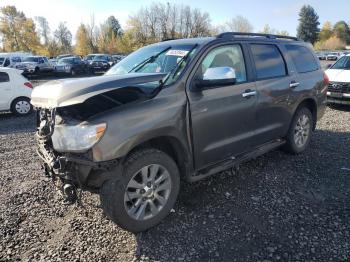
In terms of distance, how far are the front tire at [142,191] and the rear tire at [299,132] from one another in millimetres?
2623

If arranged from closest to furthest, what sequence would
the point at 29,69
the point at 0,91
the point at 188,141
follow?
the point at 188,141
the point at 0,91
the point at 29,69

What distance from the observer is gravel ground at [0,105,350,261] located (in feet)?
10.5

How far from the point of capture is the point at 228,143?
4.18m

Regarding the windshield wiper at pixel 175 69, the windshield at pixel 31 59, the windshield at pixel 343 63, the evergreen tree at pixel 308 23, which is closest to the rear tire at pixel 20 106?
the windshield wiper at pixel 175 69

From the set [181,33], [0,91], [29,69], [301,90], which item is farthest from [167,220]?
[181,33]

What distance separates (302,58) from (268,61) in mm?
1162

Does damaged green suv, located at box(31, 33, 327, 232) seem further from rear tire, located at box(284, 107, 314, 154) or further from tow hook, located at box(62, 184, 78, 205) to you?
rear tire, located at box(284, 107, 314, 154)

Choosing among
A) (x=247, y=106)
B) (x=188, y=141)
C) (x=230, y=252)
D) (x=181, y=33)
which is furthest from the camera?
(x=181, y=33)

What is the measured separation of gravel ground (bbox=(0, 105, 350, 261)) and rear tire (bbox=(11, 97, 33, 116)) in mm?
5980

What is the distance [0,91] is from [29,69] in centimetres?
1717

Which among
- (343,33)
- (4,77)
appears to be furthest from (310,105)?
(343,33)

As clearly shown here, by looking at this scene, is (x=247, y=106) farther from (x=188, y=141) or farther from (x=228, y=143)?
(x=188, y=141)

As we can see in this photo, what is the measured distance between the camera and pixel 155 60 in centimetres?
425

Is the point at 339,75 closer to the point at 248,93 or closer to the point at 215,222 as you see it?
the point at 248,93
